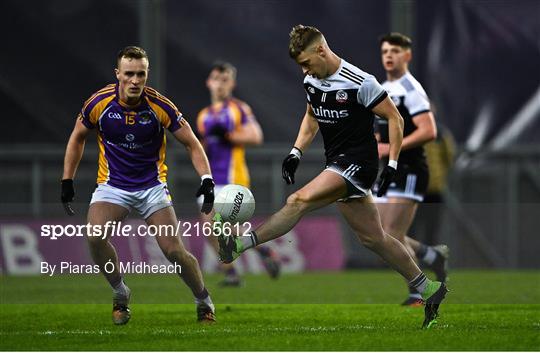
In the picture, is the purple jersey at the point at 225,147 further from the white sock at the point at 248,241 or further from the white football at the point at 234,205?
the white sock at the point at 248,241

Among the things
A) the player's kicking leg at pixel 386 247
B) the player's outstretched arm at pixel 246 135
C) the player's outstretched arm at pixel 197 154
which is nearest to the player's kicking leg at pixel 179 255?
the player's outstretched arm at pixel 197 154

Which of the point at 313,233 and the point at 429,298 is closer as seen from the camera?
the point at 429,298

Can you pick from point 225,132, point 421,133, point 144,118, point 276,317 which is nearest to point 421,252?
point 421,133

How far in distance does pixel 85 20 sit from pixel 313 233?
15.2ft

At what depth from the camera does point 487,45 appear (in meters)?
18.4

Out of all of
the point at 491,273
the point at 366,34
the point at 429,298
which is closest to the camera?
the point at 429,298

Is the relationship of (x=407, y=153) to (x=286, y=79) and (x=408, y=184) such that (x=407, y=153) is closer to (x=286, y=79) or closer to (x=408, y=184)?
(x=408, y=184)

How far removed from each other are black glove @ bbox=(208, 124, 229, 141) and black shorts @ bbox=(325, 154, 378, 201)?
6528mm

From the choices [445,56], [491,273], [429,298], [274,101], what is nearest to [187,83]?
[274,101]

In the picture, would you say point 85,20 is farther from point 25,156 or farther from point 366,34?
point 366,34

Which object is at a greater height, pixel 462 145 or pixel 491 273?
pixel 462 145

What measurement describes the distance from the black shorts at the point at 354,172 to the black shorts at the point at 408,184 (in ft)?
8.95

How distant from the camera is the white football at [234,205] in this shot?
8.38 m

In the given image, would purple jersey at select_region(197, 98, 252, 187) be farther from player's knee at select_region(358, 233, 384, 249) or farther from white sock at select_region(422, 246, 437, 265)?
player's knee at select_region(358, 233, 384, 249)
